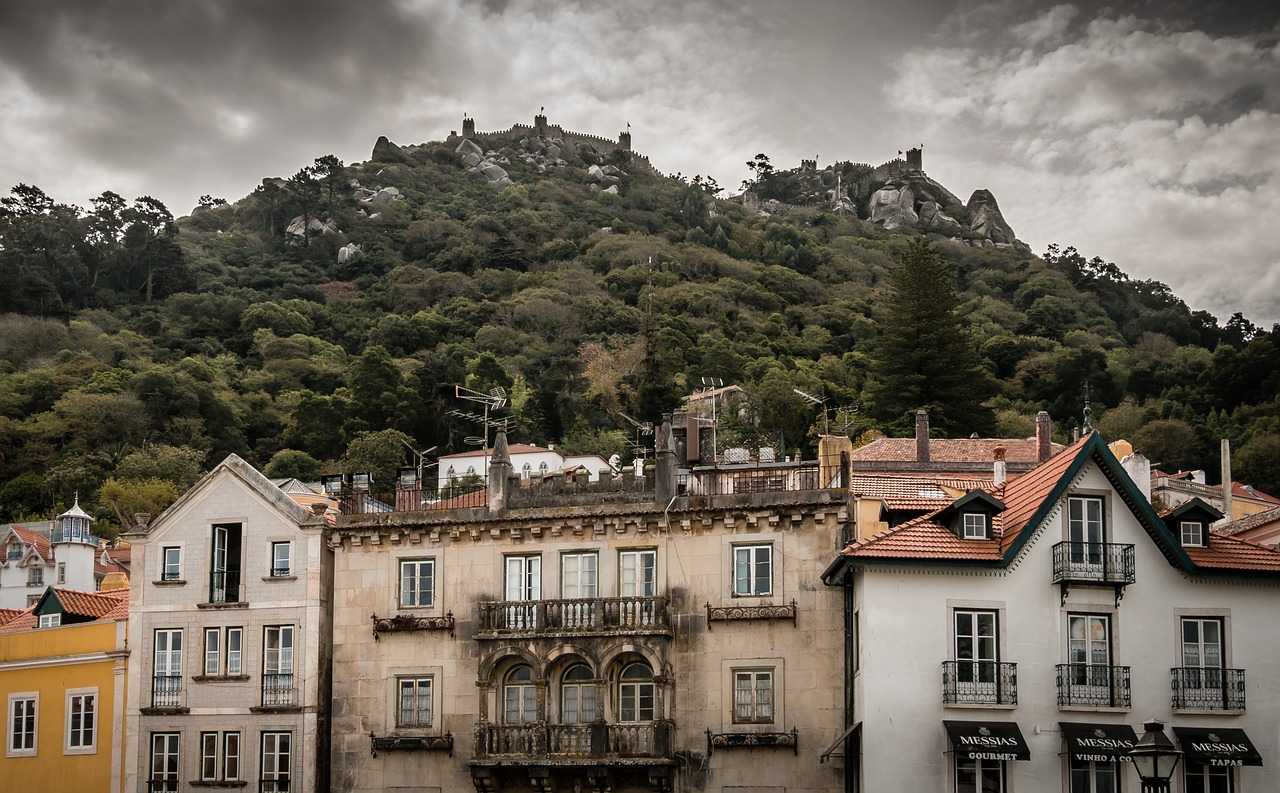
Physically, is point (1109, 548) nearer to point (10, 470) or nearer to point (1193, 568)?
point (1193, 568)

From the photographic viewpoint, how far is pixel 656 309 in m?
110

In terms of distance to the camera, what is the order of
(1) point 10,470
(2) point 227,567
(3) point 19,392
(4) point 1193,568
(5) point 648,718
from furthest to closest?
(3) point 19,392 → (1) point 10,470 → (2) point 227,567 → (5) point 648,718 → (4) point 1193,568

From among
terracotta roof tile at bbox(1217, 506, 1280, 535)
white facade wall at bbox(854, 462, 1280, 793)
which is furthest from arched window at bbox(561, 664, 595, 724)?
terracotta roof tile at bbox(1217, 506, 1280, 535)

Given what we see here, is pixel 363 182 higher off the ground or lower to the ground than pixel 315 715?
higher

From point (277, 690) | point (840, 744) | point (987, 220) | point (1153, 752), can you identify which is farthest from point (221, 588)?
point (987, 220)

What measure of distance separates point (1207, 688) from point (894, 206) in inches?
6450

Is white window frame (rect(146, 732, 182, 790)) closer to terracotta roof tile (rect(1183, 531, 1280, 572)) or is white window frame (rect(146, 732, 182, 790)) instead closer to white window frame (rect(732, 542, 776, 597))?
white window frame (rect(732, 542, 776, 597))

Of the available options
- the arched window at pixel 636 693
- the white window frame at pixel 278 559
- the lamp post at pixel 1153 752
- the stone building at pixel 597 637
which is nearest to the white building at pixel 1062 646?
the lamp post at pixel 1153 752

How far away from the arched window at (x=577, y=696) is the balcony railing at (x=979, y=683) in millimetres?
8527

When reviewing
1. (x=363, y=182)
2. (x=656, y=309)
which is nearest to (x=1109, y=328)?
(x=656, y=309)

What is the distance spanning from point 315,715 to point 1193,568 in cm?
2008

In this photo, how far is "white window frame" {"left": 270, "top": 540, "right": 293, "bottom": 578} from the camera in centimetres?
3881

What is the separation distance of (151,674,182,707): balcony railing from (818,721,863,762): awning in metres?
16.1

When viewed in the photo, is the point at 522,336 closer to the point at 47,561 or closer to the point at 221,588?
the point at 47,561
